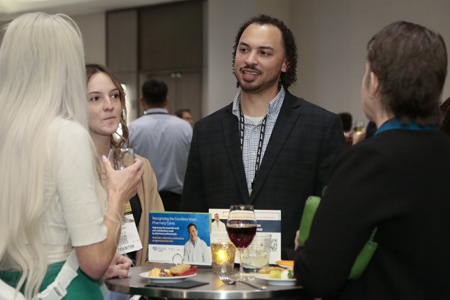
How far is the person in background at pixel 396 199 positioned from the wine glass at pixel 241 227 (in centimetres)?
27

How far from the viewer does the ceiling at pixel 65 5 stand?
841 cm

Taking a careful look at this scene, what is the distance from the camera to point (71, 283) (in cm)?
148

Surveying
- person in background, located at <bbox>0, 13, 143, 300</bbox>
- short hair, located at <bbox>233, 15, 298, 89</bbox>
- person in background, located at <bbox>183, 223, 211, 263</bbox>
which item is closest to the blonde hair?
person in background, located at <bbox>0, 13, 143, 300</bbox>

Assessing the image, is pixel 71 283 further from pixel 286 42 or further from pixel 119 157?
pixel 286 42

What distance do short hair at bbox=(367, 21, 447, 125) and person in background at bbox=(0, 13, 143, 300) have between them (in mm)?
876

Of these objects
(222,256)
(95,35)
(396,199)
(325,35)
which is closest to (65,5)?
(95,35)

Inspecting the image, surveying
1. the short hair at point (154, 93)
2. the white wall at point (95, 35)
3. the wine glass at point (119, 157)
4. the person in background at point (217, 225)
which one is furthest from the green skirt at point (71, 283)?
the white wall at point (95, 35)

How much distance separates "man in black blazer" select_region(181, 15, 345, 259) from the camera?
2.25 meters

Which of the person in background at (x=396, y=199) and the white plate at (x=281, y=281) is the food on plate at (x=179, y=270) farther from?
the person in background at (x=396, y=199)

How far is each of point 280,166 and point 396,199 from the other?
38.5 inches

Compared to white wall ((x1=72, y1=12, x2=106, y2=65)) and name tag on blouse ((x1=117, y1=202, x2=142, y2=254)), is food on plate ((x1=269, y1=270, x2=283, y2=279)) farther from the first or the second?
white wall ((x1=72, y1=12, x2=106, y2=65))

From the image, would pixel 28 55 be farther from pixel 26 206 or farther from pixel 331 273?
pixel 331 273

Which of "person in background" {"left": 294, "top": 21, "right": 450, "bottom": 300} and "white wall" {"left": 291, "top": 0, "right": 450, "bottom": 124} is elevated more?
"white wall" {"left": 291, "top": 0, "right": 450, "bottom": 124}

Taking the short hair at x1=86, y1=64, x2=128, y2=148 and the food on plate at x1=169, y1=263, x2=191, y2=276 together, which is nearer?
the food on plate at x1=169, y1=263, x2=191, y2=276
